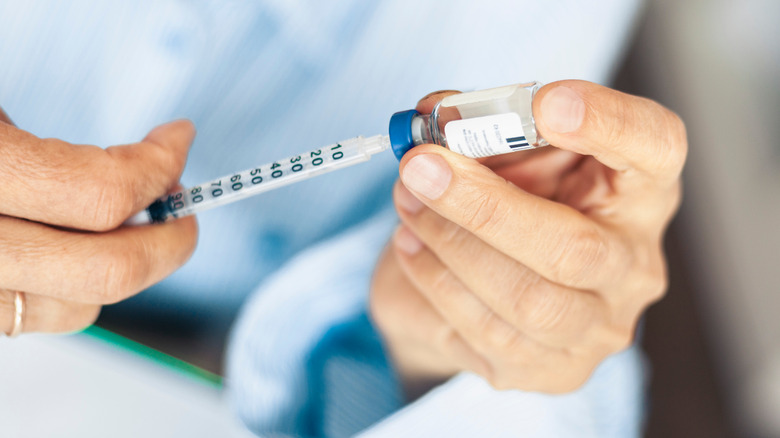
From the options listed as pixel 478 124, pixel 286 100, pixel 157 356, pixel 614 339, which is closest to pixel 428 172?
pixel 478 124

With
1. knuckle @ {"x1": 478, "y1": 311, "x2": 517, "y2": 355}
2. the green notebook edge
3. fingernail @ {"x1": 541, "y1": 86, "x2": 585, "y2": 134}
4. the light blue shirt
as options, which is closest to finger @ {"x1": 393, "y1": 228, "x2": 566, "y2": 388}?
knuckle @ {"x1": 478, "y1": 311, "x2": 517, "y2": 355}

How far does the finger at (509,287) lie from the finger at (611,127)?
0.15m

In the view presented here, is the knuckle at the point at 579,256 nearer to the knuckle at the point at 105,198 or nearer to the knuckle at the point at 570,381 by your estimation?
the knuckle at the point at 570,381

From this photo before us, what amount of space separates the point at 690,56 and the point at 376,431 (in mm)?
1358

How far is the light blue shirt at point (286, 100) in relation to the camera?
80cm

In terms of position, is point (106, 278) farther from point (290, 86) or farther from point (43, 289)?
point (290, 86)

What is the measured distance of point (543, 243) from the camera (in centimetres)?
56

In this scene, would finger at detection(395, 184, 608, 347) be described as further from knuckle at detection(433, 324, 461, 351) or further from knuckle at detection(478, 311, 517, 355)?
knuckle at detection(433, 324, 461, 351)

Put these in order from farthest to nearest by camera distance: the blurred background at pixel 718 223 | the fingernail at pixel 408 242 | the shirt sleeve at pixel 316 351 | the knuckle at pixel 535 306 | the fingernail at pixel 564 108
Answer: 1. the blurred background at pixel 718 223
2. the shirt sleeve at pixel 316 351
3. the fingernail at pixel 408 242
4. the knuckle at pixel 535 306
5. the fingernail at pixel 564 108

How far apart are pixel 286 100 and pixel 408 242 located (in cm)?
36

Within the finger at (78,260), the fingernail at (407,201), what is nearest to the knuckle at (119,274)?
the finger at (78,260)

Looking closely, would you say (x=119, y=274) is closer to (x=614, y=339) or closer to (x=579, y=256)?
(x=579, y=256)

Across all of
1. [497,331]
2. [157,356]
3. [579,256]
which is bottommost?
[157,356]

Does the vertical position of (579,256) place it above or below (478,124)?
below
